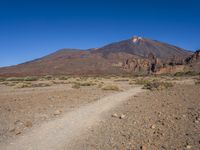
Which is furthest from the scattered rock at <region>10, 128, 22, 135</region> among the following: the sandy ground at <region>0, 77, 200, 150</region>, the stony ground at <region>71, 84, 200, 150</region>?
the stony ground at <region>71, 84, 200, 150</region>

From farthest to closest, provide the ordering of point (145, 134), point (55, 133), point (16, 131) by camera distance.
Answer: point (16, 131) → point (55, 133) → point (145, 134)

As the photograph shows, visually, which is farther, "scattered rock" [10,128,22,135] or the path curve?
"scattered rock" [10,128,22,135]

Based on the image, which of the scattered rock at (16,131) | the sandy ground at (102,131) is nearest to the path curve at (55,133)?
the sandy ground at (102,131)

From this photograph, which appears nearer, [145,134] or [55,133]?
[145,134]

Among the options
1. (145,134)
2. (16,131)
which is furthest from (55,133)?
(145,134)

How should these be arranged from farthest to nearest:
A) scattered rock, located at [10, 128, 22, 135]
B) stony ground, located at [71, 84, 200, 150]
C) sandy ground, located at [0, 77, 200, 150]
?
1. scattered rock, located at [10, 128, 22, 135]
2. sandy ground, located at [0, 77, 200, 150]
3. stony ground, located at [71, 84, 200, 150]

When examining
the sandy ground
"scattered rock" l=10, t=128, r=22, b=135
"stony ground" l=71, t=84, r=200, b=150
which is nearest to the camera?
"stony ground" l=71, t=84, r=200, b=150

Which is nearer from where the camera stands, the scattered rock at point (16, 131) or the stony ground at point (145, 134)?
the stony ground at point (145, 134)

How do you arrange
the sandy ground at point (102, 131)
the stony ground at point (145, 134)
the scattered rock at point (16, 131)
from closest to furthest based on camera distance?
the stony ground at point (145, 134) < the sandy ground at point (102, 131) < the scattered rock at point (16, 131)

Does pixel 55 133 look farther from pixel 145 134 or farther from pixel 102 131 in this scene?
pixel 145 134

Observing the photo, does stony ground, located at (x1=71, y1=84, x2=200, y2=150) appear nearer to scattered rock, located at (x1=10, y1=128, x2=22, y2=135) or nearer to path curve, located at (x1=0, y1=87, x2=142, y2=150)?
path curve, located at (x1=0, y1=87, x2=142, y2=150)

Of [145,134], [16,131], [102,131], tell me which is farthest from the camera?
[16,131]

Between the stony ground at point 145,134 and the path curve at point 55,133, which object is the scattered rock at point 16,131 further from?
the stony ground at point 145,134

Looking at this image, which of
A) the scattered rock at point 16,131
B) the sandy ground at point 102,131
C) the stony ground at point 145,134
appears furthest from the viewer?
the scattered rock at point 16,131
